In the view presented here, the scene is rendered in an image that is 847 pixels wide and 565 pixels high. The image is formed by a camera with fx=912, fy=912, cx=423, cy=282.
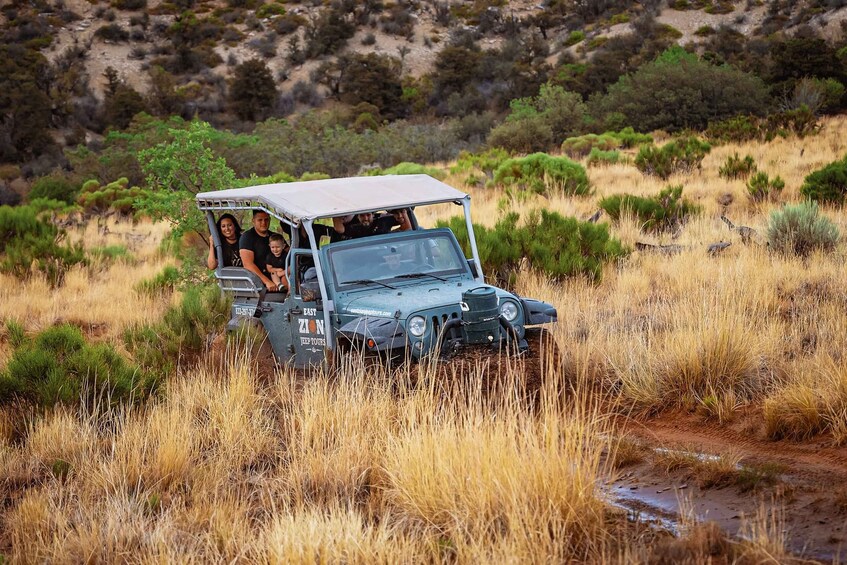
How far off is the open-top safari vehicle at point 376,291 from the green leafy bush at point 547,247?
3.47m

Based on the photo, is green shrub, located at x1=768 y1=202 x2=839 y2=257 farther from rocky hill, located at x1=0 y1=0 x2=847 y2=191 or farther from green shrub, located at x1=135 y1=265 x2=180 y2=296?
rocky hill, located at x1=0 y1=0 x2=847 y2=191

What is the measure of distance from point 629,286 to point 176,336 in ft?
18.9

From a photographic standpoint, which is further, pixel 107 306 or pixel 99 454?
pixel 107 306

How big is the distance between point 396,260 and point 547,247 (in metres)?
4.74

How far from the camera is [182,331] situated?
32.7ft

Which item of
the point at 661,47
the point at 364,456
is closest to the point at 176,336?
the point at 364,456

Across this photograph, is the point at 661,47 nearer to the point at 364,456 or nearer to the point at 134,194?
the point at 134,194

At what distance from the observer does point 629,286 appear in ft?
39.0

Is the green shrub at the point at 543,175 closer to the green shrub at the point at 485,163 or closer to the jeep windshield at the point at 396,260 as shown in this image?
the green shrub at the point at 485,163

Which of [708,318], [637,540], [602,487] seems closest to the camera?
[637,540]

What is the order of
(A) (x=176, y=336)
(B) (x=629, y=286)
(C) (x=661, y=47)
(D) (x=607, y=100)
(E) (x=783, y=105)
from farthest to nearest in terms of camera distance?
(C) (x=661, y=47) < (D) (x=607, y=100) < (E) (x=783, y=105) < (B) (x=629, y=286) < (A) (x=176, y=336)

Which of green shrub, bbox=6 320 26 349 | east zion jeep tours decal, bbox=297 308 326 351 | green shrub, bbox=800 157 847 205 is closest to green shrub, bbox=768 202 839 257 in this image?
green shrub, bbox=800 157 847 205

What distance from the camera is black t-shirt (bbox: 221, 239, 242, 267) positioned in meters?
10.5

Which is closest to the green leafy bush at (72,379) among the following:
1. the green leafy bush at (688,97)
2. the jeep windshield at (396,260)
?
the jeep windshield at (396,260)
